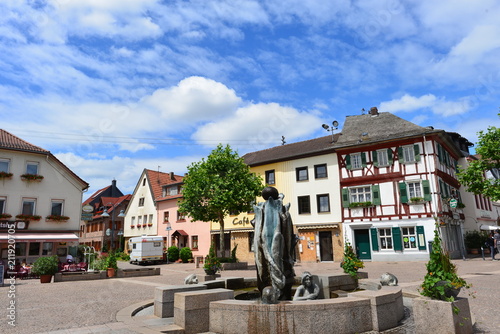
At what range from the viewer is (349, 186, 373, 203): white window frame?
3003 centimetres

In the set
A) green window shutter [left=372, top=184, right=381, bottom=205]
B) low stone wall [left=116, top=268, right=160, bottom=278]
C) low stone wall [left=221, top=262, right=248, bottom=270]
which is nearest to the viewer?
low stone wall [left=116, top=268, right=160, bottom=278]

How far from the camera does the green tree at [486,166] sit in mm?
25438

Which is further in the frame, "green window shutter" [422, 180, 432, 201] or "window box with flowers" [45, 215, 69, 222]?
"window box with flowers" [45, 215, 69, 222]

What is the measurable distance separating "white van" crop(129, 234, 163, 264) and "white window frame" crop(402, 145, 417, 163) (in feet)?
77.4

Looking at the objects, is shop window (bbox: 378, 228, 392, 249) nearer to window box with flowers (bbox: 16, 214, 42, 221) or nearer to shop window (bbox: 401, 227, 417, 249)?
shop window (bbox: 401, 227, 417, 249)

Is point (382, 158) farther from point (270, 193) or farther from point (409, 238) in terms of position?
point (270, 193)

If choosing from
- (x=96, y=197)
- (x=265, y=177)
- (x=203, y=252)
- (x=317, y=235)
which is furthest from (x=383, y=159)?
(x=96, y=197)

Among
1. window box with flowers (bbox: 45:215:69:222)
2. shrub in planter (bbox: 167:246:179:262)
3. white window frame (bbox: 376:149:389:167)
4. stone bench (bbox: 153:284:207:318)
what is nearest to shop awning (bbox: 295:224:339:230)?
white window frame (bbox: 376:149:389:167)

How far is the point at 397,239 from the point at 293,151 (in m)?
12.8

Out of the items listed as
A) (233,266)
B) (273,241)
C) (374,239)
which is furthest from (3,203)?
(374,239)

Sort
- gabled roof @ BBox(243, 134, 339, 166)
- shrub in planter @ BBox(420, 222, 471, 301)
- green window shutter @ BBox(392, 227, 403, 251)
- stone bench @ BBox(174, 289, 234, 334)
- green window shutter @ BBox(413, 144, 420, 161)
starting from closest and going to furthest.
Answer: shrub in planter @ BBox(420, 222, 471, 301) → stone bench @ BBox(174, 289, 234, 334) → green window shutter @ BBox(392, 227, 403, 251) → green window shutter @ BBox(413, 144, 420, 161) → gabled roof @ BBox(243, 134, 339, 166)

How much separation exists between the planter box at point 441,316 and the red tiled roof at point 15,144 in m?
30.6

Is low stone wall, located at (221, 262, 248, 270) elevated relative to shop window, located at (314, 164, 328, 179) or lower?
lower

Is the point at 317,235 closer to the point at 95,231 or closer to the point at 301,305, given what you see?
the point at 301,305
